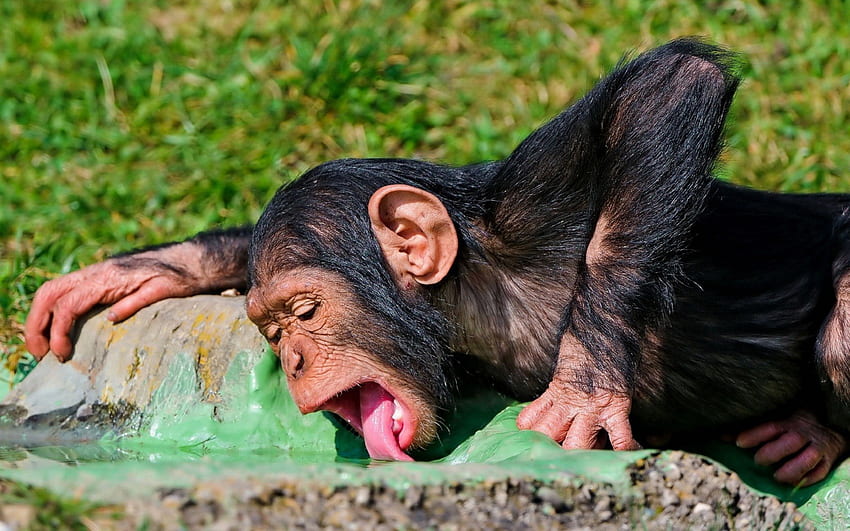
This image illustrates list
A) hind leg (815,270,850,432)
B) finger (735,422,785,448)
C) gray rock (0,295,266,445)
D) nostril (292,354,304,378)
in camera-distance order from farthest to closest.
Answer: gray rock (0,295,266,445), finger (735,422,785,448), nostril (292,354,304,378), hind leg (815,270,850,432)

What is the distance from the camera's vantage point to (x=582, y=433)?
382cm

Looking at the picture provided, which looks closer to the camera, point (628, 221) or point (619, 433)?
point (619, 433)

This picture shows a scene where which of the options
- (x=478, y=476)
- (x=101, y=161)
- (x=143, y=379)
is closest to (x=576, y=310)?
(x=478, y=476)

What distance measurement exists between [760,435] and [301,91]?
4.11 meters

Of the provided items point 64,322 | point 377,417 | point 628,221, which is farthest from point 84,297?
point 628,221

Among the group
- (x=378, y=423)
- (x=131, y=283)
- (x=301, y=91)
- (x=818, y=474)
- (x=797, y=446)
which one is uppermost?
(x=301, y=91)

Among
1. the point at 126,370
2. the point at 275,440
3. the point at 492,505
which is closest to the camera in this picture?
the point at 492,505

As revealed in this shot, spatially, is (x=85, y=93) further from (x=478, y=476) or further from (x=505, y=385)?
(x=478, y=476)

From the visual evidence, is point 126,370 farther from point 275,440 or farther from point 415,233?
point 415,233

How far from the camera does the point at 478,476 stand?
289 cm

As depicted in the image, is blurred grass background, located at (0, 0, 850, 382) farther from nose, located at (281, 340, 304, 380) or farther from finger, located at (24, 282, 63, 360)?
nose, located at (281, 340, 304, 380)

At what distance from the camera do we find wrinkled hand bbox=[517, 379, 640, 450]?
3812 mm

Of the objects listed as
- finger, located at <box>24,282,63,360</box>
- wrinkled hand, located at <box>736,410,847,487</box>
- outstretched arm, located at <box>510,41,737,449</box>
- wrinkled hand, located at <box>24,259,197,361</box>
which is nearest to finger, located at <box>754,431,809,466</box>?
wrinkled hand, located at <box>736,410,847,487</box>

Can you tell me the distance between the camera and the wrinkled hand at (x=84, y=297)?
4953 millimetres
